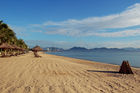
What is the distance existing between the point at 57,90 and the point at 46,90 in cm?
36

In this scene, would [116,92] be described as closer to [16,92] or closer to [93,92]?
[93,92]

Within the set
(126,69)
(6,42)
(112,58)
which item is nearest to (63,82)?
(126,69)

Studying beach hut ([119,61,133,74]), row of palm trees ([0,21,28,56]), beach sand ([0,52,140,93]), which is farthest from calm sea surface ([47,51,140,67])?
row of palm trees ([0,21,28,56])

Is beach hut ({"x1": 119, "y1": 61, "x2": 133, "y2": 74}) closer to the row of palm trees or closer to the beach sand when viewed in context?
the beach sand

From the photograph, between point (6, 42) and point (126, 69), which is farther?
point (6, 42)

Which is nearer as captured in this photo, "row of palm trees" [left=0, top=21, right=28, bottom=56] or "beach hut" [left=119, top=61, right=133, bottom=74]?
"beach hut" [left=119, top=61, right=133, bottom=74]

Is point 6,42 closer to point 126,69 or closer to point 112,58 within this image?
point 112,58

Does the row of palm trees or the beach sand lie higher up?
Answer: the row of palm trees

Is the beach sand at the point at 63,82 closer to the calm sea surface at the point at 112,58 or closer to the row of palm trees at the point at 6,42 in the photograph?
the row of palm trees at the point at 6,42

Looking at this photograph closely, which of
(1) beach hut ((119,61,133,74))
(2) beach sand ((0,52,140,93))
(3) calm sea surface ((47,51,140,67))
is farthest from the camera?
(3) calm sea surface ((47,51,140,67))

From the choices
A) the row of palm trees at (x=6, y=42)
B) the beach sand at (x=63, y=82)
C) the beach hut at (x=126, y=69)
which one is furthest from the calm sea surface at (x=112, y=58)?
the row of palm trees at (x=6, y=42)

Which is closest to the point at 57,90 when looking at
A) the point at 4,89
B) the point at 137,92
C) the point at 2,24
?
the point at 4,89

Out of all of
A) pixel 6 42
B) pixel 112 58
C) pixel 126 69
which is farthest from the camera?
pixel 112 58

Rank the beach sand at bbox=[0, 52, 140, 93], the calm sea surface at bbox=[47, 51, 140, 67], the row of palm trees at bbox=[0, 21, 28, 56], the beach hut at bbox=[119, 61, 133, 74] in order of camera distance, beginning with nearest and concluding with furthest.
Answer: the beach sand at bbox=[0, 52, 140, 93] < the beach hut at bbox=[119, 61, 133, 74] < the row of palm trees at bbox=[0, 21, 28, 56] < the calm sea surface at bbox=[47, 51, 140, 67]
